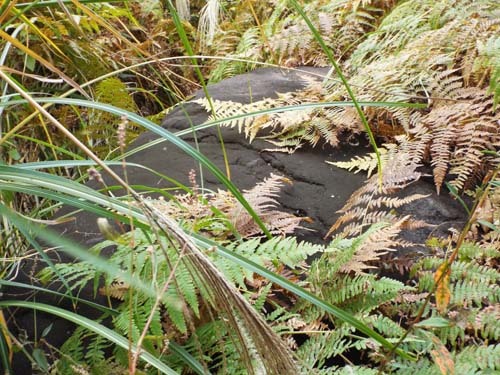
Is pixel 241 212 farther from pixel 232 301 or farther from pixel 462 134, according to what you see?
pixel 232 301

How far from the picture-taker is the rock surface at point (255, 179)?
1597 millimetres

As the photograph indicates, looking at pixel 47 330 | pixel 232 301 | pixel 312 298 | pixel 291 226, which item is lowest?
pixel 47 330

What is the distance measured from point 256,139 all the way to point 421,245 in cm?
97

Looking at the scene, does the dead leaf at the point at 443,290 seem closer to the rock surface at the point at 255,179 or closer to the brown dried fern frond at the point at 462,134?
the rock surface at the point at 255,179

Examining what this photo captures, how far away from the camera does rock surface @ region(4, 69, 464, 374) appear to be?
160 cm

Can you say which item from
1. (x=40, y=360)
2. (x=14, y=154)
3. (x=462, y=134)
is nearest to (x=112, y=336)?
(x=40, y=360)

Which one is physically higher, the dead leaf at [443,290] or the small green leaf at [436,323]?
the dead leaf at [443,290]

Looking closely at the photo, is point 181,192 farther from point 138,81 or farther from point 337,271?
point 138,81

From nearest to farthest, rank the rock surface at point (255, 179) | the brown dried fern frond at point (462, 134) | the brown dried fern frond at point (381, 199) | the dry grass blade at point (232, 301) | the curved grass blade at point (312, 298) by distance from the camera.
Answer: the dry grass blade at point (232, 301)
the curved grass blade at point (312, 298)
the rock surface at point (255, 179)
the brown dried fern frond at point (381, 199)
the brown dried fern frond at point (462, 134)

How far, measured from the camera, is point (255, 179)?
2133 millimetres

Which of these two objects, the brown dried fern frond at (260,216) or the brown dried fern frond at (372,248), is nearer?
the brown dried fern frond at (372,248)

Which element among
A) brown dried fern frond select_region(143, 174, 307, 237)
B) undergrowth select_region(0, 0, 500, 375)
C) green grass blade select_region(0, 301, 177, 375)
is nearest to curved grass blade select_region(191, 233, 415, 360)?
undergrowth select_region(0, 0, 500, 375)

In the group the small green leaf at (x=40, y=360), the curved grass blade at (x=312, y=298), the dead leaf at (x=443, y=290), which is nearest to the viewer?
the curved grass blade at (x=312, y=298)

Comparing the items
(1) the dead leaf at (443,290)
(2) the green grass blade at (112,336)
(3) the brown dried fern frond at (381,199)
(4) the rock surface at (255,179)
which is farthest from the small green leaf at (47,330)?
(1) the dead leaf at (443,290)
